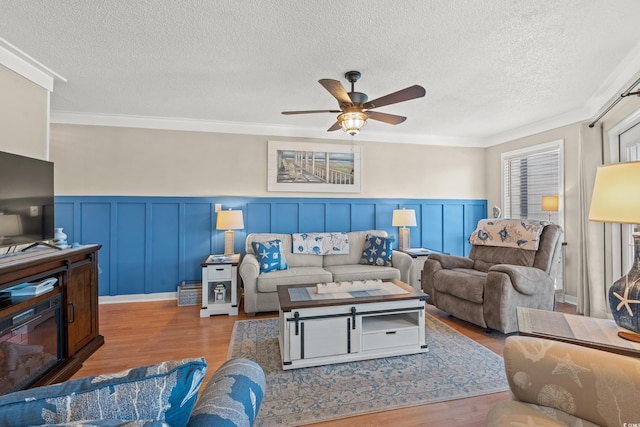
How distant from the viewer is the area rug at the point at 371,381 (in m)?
1.79

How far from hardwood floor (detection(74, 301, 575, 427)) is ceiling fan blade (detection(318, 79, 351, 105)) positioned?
2150 mm

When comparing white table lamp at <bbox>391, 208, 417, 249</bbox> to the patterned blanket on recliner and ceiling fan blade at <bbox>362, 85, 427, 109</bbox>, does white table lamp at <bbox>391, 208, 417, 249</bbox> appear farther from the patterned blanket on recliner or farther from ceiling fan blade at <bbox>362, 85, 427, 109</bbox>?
ceiling fan blade at <bbox>362, 85, 427, 109</bbox>

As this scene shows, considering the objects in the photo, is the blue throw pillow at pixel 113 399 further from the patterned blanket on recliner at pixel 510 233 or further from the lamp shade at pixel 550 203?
the lamp shade at pixel 550 203

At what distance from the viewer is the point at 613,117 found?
294cm

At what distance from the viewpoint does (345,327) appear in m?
2.31

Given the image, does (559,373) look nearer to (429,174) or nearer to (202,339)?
(202,339)

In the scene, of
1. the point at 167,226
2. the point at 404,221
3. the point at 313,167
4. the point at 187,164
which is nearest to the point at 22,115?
the point at 187,164

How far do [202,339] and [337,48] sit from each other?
9.34 feet

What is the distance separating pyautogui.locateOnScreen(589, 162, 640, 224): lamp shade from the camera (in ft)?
4.31

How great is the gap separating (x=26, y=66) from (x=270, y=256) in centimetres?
281

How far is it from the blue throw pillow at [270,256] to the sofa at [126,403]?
278cm

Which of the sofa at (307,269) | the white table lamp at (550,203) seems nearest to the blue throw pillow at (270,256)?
the sofa at (307,269)

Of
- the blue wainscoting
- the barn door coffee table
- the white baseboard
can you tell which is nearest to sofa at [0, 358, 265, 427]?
the barn door coffee table

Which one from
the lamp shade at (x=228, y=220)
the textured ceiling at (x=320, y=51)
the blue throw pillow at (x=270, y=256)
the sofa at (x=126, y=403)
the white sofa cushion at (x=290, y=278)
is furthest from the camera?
the lamp shade at (x=228, y=220)
